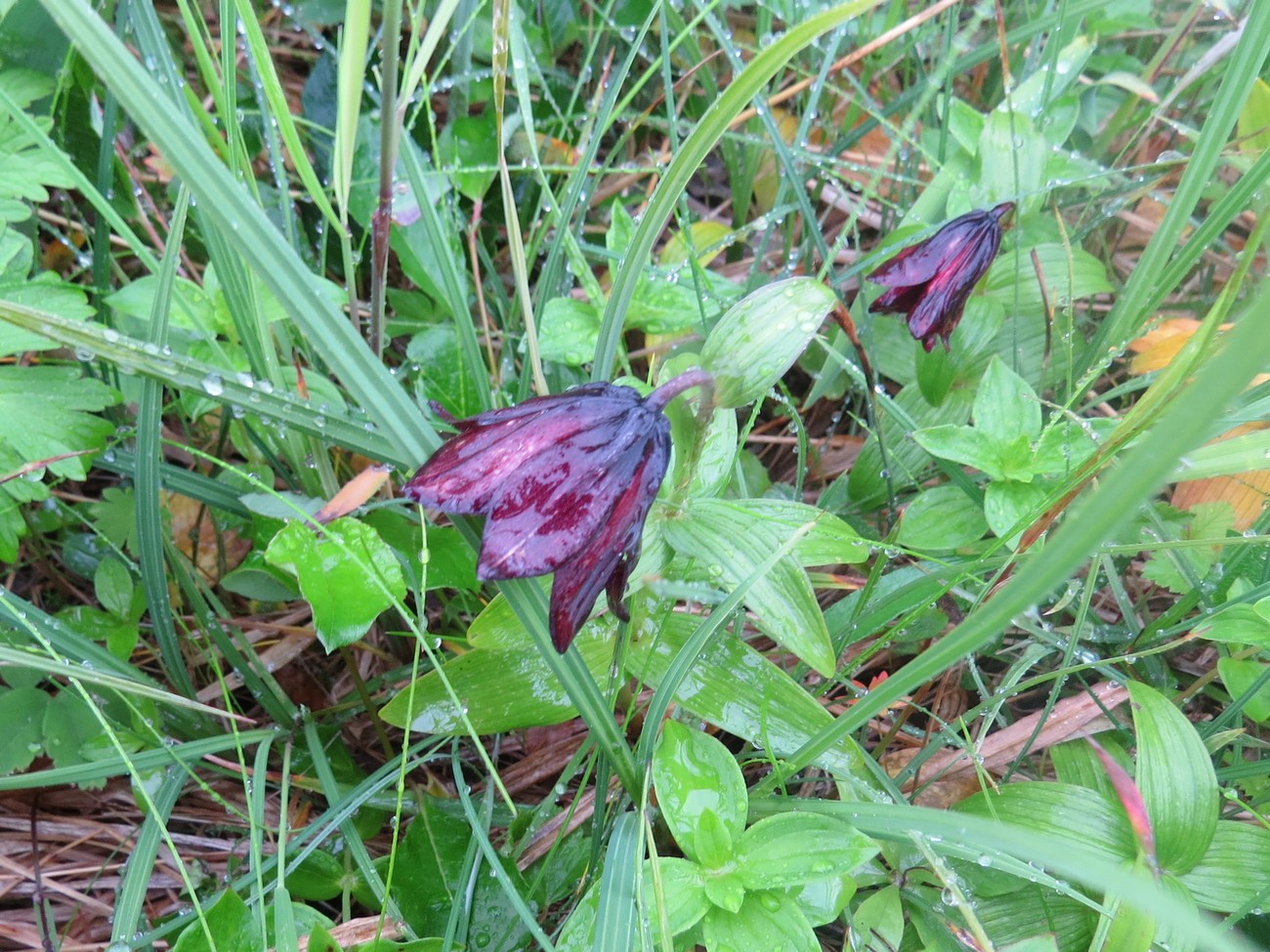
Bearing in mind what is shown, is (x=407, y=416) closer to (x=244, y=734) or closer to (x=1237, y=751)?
(x=244, y=734)

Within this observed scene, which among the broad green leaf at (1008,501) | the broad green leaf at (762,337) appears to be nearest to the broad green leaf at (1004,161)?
the broad green leaf at (1008,501)

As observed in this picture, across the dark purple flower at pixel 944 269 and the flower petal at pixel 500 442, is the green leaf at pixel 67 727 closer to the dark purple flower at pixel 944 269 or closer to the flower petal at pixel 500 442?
the flower petal at pixel 500 442

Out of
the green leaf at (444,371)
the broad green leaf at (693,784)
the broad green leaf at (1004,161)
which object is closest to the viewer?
the broad green leaf at (693,784)

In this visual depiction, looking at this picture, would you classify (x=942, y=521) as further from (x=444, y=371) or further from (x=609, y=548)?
(x=444, y=371)

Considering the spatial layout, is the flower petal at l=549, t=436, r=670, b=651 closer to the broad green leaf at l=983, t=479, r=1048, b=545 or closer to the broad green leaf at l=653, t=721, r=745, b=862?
the broad green leaf at l=653, t=721, r=745, b=862

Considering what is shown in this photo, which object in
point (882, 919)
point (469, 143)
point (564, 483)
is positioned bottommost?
point (882, 919)

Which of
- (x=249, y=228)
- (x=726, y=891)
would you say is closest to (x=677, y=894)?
(x=726, y=891)
